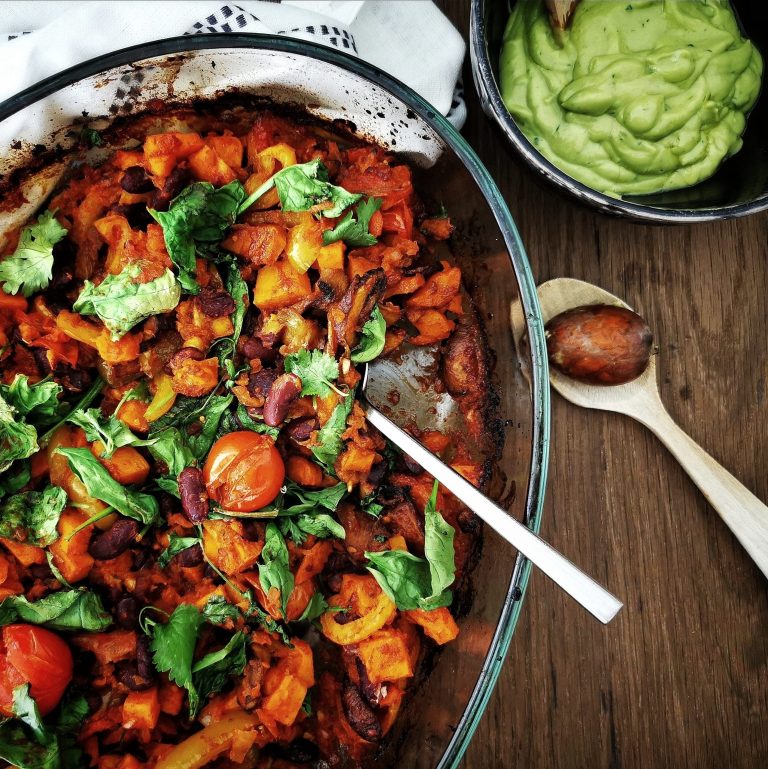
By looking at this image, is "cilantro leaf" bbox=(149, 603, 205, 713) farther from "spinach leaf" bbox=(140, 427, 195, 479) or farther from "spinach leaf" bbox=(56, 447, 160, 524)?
"spinach leaf" bbox=(140, 427, 195, 479)

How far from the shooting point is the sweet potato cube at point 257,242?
214 cm

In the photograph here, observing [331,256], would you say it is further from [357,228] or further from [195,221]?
[195,221]

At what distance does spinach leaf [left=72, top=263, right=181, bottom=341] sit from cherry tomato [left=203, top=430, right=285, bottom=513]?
0.47 m

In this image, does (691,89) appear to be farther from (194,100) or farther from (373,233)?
(194,100)

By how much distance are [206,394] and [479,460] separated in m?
0.96

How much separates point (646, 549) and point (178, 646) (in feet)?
5.74

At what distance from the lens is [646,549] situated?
259cm

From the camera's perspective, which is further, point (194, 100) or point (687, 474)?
point (687, 474)

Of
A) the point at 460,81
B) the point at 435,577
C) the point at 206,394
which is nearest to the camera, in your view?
the point at 435,577

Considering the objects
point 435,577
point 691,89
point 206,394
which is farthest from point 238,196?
point 691,89

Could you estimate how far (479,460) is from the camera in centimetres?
233

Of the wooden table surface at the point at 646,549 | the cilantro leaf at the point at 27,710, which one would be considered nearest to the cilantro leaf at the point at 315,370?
the wooden table surface at the point at 646,549

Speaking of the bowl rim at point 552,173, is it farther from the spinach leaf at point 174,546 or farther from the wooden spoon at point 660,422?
the spinach leaf at point 174,546

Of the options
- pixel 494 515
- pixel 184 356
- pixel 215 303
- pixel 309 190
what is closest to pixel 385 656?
pixel 494 515
